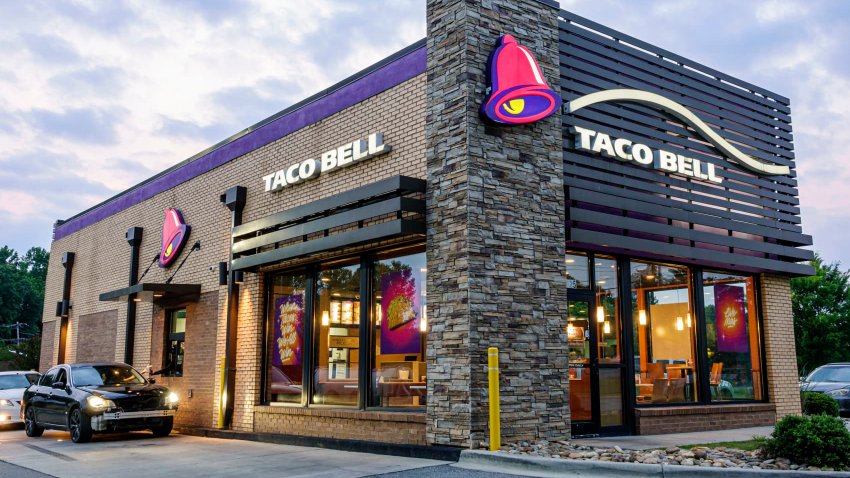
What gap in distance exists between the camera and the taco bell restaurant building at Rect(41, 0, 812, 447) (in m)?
11.0

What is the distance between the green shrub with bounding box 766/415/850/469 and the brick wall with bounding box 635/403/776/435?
4.00 metres

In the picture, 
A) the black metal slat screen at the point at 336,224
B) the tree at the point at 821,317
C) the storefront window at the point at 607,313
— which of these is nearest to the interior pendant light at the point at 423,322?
the black metal slat screen at the point at 336,224

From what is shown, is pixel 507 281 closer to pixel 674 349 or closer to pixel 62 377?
pixel 674 349

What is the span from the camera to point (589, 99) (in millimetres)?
12719

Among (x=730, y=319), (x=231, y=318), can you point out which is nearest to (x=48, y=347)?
(x=231, y=318)

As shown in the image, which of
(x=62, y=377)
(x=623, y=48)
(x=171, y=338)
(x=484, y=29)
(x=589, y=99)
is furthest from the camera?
(x=171, y=338)

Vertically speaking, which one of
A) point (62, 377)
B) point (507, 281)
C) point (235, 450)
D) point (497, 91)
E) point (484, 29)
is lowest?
point (235, 450)

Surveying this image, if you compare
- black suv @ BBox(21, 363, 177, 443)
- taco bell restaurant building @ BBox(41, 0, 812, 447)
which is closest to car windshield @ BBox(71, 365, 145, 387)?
black suv @ BBox(21, 363, 177, 443)

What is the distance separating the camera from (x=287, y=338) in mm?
14938

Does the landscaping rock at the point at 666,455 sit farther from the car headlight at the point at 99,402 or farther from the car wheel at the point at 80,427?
the car wheel at the point at 80,427

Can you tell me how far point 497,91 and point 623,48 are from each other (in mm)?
3973

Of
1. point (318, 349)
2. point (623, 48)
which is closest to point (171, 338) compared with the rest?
point (318, 349)

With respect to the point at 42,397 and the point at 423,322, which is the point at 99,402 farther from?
the point at 423,322

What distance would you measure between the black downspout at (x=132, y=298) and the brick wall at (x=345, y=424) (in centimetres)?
669
